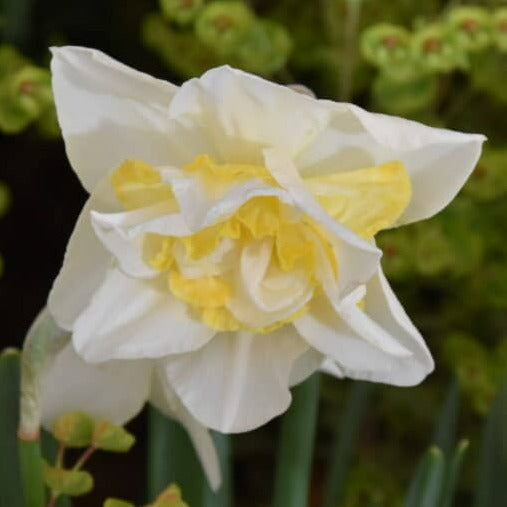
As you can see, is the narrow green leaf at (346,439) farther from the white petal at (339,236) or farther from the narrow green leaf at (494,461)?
the white petal at (339,236)

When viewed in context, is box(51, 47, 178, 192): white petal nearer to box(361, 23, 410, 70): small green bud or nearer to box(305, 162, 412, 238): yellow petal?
box(305, 162, 412, 238): yellow petal

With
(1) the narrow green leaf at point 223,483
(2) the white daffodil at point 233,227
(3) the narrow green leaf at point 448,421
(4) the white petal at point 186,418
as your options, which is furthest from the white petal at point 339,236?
(3) the narrow green leaf at point 448,421

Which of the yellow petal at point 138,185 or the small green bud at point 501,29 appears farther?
the small green bud at point 501,29

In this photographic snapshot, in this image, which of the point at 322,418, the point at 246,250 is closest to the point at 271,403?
the point at 246,250

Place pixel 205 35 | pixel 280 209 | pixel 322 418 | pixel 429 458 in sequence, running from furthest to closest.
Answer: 1. pixel 322 418
2. pixel 205 35
3. pixel 429 458
4. pixel 280 209

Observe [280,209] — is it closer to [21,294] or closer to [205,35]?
[205,35]
